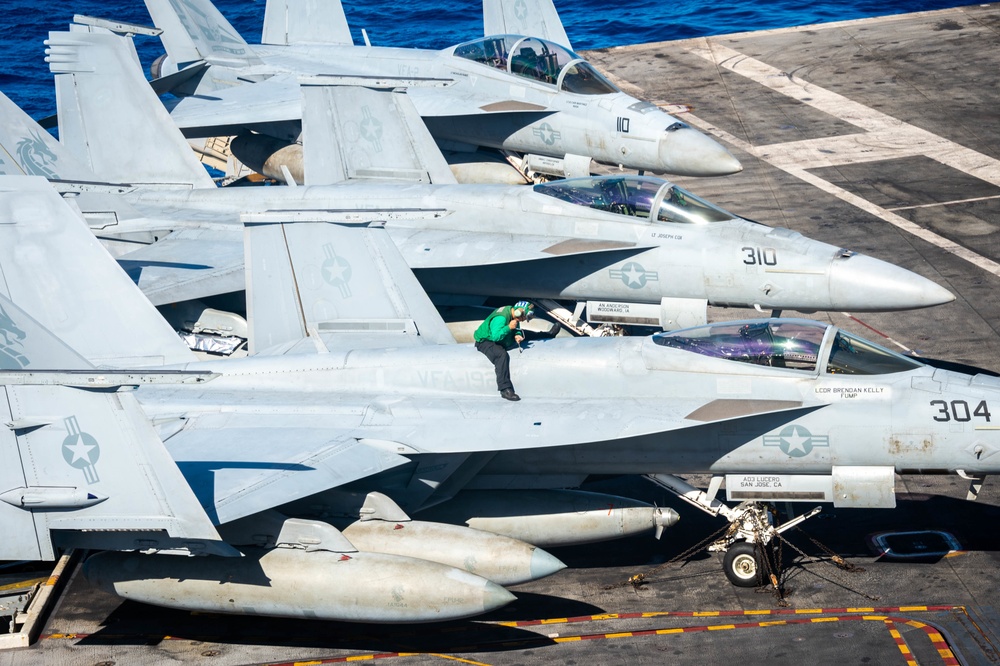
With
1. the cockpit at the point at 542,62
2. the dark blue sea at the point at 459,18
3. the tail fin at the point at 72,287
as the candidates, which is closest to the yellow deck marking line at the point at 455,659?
the tail fin at the point at 72,287

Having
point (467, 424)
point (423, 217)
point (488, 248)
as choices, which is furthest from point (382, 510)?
point (423, 217)

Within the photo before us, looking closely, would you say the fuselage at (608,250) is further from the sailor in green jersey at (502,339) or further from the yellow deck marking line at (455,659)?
the yellow deck marking line at (455,659)

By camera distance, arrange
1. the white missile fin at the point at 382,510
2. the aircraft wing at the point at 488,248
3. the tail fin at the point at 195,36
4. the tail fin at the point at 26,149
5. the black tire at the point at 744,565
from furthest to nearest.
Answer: the tail fin at the point at 195,36 < the tail fin at the point at 26,149 < the aircraft wing at the point at 488,248 < the black tire at the point at 744,565 < the white missile fin at the point at 382,510

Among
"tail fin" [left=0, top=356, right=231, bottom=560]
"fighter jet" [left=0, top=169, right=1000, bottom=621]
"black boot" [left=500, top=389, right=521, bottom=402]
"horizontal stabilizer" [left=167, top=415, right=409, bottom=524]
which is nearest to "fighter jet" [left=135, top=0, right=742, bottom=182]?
"fighter jet" [left=0, top=169, right=1000, bottom=621]

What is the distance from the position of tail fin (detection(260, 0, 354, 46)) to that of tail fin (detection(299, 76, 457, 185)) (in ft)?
28.1

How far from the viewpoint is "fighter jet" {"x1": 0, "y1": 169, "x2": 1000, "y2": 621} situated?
13.5 m

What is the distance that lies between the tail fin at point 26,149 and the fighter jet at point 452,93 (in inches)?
227

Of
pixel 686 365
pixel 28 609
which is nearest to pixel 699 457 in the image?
pixel 686 365

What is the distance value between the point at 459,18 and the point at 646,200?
141 ft

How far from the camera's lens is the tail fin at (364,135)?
22.5 meters

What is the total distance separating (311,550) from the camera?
44.9 feet

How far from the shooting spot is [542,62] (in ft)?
82.6

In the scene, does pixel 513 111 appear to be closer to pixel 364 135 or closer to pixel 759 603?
pixel 364 135

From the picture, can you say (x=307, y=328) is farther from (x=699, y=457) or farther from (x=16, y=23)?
(x=16, y=23)
